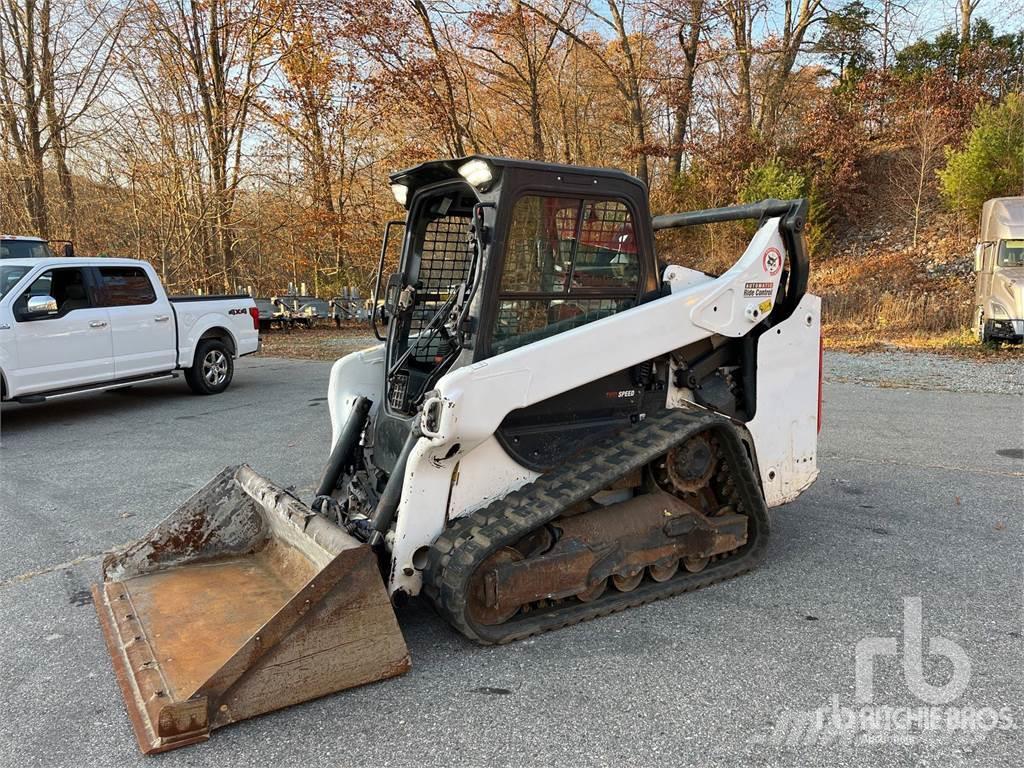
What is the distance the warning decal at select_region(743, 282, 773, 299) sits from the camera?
408cm

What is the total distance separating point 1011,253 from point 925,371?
4.79 m

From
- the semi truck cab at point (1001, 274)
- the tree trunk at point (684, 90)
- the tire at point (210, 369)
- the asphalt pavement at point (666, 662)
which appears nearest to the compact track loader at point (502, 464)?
the asphalt pavement at point (666, 662)

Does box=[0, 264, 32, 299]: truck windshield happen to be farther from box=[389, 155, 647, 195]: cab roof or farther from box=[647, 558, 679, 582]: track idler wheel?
box=[647, 558, 679, 582]: track idler wheel

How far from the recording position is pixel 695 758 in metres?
2.52

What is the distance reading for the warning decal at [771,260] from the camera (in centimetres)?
411

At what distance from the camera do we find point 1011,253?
47.5 feet

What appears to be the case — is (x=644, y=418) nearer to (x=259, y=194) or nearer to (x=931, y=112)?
(x=259, y=194)

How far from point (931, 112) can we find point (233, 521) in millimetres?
26754

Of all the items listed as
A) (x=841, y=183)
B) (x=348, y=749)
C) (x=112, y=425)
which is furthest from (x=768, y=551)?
(x=841, y=183)

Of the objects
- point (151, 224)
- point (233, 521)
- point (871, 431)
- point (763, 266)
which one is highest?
point (151, 224)

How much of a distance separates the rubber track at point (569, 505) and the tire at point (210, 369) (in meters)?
8.61

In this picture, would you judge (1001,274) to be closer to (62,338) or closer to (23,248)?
(62,338)

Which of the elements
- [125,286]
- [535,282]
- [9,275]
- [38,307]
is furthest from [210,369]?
[535,282]

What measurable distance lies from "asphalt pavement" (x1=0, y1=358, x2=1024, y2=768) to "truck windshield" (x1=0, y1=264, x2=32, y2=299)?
384 cm
